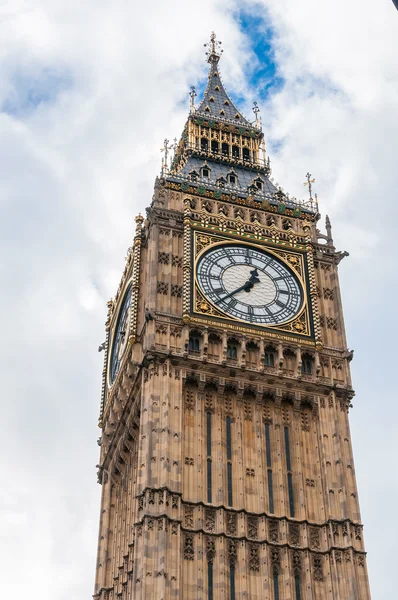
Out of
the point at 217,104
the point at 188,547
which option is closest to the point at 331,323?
the point at 188,547

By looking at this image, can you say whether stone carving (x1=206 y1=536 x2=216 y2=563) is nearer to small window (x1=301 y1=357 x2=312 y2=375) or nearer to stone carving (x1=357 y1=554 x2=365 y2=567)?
stone carving (x1=357 y1=554 x2=365 y2=567)

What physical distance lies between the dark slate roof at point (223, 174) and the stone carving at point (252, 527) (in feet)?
61.3

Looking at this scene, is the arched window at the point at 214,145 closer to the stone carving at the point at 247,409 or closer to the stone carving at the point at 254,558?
the stone carving at the point at 247,409

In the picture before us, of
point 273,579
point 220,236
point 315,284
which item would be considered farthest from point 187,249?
point 273,579

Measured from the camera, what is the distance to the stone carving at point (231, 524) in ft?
129

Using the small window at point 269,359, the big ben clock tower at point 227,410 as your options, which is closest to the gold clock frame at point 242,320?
the big ben clock tower at point 227,410

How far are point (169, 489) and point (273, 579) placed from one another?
5.01 m

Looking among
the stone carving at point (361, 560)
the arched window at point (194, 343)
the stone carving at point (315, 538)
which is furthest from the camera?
the arched window at point (194, 343)

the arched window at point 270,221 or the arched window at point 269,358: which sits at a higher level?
the arched window at point 270,221

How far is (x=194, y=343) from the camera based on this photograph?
4431cm

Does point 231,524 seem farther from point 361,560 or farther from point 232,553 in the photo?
point 361,560

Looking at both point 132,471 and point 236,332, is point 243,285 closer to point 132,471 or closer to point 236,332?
point 236,332

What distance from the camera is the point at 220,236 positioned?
4847 centimetres

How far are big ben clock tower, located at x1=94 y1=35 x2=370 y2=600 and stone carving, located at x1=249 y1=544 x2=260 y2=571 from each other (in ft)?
0.17
